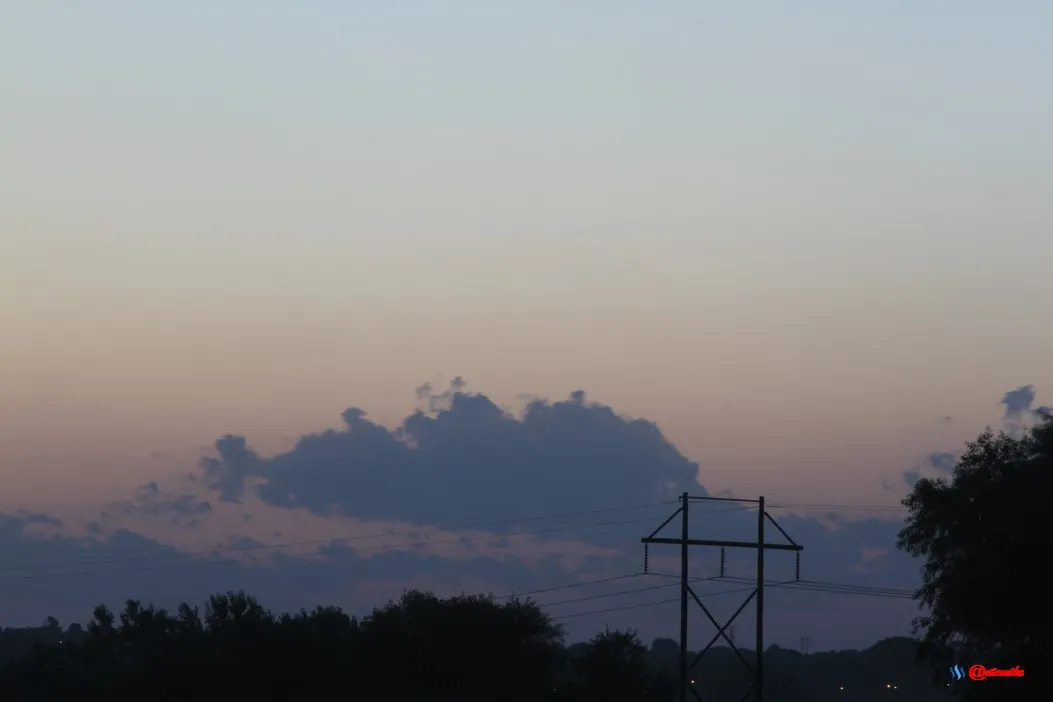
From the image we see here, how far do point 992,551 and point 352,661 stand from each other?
46562 millimetres

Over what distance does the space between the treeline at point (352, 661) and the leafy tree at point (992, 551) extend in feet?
87.4

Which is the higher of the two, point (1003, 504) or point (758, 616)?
point (1003, 504)

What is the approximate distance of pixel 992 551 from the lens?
69812mm

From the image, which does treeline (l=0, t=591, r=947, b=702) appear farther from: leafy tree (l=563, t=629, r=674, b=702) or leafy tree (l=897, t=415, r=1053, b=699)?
leafy tree (l=897, t=415, r=1053, b=699)

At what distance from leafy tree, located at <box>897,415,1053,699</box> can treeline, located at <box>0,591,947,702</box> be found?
26.6 meters

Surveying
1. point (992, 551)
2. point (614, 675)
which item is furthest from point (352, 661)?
point (992, 551)

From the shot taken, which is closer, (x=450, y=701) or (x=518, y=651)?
(x=450, y=701)

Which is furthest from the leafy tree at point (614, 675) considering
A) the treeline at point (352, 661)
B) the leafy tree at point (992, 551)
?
the leafy tree at point (992, 551)

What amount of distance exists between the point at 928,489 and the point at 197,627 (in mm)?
60548

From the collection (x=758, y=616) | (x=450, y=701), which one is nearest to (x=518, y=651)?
(x=450, y=701)

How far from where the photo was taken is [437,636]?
366 ft

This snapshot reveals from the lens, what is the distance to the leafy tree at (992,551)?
6794 centimetres

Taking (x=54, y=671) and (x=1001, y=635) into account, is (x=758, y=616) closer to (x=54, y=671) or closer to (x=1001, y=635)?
(x=1001, y=635)

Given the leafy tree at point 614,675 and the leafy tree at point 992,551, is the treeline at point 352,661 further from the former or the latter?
the leafy tree at point 992,551
